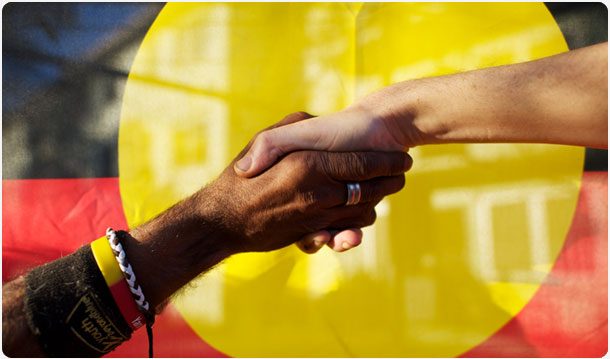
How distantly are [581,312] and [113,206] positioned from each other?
1.63m

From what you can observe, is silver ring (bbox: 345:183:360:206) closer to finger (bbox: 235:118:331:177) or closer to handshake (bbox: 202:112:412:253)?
handshake (bbox: 202:112:412:253)

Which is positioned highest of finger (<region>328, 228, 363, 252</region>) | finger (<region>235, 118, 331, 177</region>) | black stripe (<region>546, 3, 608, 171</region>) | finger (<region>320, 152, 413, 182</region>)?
black stripe (<region>546, 3, 608, 171</region>)

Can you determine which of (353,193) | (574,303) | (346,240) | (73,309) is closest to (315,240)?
(346,240)

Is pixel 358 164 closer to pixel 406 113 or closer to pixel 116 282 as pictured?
pixel 406 113

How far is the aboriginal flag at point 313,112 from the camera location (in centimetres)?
148

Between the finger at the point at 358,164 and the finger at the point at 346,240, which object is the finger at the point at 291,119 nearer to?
the finger at the point at 358,164

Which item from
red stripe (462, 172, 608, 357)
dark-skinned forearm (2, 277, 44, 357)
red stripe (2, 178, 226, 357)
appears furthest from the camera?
red stripe (2, 178, 226, 357)

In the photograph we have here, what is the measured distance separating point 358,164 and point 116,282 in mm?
681

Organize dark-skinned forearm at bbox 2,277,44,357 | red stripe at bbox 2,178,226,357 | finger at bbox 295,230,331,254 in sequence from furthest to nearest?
red stripe at bbox 2,178,226,357, finger at bbox 295,230,331,254, dark-skinned forearm at bbox 2,277,44,357

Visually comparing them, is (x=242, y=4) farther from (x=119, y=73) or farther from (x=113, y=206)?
(x=113, y=206)

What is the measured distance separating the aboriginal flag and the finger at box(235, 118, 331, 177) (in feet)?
1.26

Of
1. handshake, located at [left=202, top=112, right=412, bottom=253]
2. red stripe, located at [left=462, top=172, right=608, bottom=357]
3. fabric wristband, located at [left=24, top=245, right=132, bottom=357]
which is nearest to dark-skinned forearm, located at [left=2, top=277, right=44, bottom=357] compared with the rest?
fabric wristband, located at [left=24, top=245, right=132, bottom=357]

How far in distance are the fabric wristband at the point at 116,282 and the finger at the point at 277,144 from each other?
1.25 feet

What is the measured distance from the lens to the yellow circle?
1492mm
